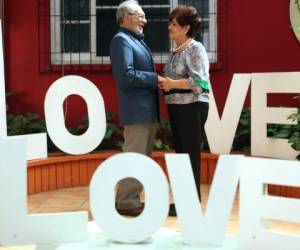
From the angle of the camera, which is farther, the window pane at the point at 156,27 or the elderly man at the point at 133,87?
the window pane at the point at 156,27

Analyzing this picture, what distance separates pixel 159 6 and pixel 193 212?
3.04 meters

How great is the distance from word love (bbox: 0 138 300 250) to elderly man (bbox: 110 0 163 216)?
640 mm

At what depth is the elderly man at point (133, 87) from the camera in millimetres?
3150

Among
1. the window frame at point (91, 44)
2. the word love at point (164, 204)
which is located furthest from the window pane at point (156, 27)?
the word love at point (164, 204)

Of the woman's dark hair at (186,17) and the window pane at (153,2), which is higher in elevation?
the window pane at (153,2)

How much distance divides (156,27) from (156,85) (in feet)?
6.94

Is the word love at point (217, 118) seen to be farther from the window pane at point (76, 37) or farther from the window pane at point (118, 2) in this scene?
the window pane at point (76, 37)

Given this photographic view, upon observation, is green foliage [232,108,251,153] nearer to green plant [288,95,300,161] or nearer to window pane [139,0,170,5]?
green plant [288,95,300,161]

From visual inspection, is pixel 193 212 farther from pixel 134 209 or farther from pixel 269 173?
pixel 134 209

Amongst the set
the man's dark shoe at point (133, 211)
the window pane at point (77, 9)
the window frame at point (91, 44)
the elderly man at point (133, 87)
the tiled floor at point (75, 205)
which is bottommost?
the tiled floor at point (75, 205)

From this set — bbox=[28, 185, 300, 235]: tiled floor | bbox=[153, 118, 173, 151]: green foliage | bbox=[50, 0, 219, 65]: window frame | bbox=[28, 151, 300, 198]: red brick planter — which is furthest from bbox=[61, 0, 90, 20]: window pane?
bbox=[28, 185, 300, 235]: tiled floor

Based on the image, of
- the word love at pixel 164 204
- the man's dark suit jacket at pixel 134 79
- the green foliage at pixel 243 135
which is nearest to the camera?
the word love at pixel 164 204

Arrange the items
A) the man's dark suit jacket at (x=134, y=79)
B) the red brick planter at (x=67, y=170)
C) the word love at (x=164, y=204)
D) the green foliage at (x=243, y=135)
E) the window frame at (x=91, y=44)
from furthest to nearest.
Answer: the window frame at (x=91, y=44)
the green foliage at (x=243, y=135)
the red brick planter at (x=67, y=170)
the man's dark suit jacket at (x=134, y=79)
the word love at (x=164, y=204)

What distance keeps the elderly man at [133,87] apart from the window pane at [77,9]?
81.1 inches
